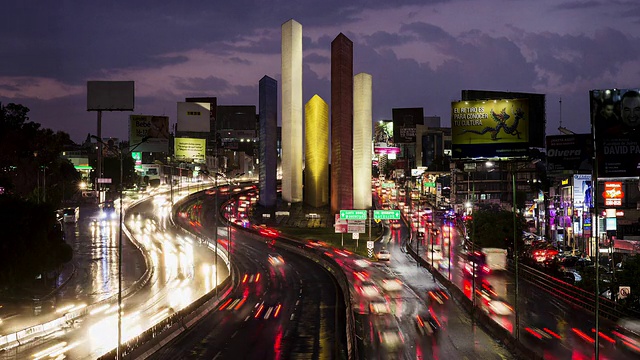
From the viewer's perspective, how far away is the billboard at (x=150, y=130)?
143 m

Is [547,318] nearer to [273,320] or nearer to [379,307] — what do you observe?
[379,307]

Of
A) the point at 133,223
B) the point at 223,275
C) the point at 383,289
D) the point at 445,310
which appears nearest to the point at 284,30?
the point at 133,223

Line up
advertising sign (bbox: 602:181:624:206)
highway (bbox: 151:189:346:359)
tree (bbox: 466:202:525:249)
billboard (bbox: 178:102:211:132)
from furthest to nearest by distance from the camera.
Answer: billboard (bbox: 178:102:211:132) → tree (bbox: 466:202:525:249) → advertising sign (bbox: 602:181:624:206) → highway (bbox: 151:189:346:359)

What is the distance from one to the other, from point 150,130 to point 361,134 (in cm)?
4561

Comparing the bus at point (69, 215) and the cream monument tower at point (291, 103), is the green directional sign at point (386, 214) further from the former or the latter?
the bus at point (69, 215)

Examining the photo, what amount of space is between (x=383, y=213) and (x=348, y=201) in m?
24.7

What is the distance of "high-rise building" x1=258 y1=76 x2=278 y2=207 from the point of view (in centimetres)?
13700

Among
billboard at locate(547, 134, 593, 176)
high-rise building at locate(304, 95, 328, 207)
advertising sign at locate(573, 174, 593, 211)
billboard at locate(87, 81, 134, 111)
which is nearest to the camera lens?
billboard at locate(547, 134, 593, 176)

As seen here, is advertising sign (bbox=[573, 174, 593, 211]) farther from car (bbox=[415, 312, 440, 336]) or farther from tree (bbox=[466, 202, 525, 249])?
car (bbox=[415, 312, 440, 336])

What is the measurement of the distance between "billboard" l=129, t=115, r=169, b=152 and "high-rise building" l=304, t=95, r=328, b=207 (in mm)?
31650

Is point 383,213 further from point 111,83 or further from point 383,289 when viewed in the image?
point 111,83

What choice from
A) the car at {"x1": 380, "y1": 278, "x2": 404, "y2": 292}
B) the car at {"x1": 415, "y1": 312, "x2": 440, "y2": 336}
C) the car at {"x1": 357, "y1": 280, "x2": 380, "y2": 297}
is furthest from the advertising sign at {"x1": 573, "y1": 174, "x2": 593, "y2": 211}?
the car at {"x1": 415, "y1": 312, "x2": 440, "y2": 336}

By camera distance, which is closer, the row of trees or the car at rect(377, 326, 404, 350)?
the car at rect(377, 326, 404, 350)

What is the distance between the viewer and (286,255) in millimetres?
93625
